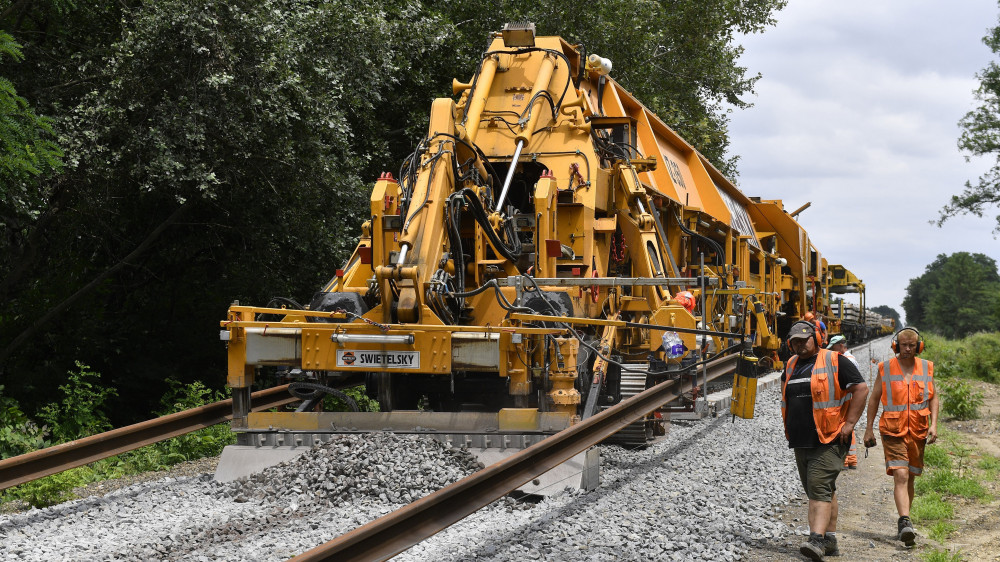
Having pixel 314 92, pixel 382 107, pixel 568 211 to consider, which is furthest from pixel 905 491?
pixel 382 107

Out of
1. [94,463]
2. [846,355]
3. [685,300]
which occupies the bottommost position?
[94,463]

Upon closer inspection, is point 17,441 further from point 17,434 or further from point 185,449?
point 185,449

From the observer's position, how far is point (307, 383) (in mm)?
8406

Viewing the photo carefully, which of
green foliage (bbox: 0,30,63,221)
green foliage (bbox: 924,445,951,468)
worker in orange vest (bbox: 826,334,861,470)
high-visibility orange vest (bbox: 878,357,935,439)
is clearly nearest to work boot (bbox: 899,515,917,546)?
worker in orange vest (bbox: 826,334,861,470)

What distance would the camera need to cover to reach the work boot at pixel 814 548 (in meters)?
6.05

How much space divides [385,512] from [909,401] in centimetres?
387

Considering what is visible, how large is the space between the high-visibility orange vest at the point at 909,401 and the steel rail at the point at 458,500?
2026 mm

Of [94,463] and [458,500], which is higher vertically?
[458,500]

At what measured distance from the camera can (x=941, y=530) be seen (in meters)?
7.11

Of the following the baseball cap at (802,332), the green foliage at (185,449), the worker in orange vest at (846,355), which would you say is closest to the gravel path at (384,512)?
the worker in orange vest at (846,355)

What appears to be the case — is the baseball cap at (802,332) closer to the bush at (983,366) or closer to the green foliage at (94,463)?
the green foliage at (94,463)

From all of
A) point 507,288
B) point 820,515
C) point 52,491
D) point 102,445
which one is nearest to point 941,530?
point 820,515

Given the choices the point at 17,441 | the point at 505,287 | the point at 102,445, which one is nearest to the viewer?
the point at 102,445

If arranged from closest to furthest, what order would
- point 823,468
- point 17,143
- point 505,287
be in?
point 823,468
point 505,287
point 17,143
